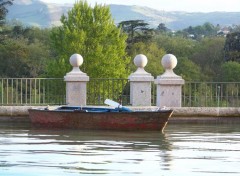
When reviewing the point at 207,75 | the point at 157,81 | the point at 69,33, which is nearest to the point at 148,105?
the point at 157,81

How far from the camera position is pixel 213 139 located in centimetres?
2350

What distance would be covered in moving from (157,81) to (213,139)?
19.6 ft

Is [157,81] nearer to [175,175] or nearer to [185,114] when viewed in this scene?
[185,114]

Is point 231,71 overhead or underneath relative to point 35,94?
underneath

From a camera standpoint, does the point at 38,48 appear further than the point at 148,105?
Yes

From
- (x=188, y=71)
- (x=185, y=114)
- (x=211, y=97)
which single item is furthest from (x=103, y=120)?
(x=188, y=71)

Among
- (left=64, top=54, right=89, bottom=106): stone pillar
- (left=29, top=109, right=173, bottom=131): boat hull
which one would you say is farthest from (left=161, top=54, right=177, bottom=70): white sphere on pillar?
(left=29, top=109, right=173, bottom=131): boat hull

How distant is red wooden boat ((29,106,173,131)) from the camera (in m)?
25.8

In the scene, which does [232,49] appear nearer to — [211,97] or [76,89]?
[211,97]

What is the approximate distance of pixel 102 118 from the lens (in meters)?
26.2

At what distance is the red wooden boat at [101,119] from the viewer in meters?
25.8

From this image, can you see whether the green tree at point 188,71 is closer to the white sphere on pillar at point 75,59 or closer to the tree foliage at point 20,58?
the tree foliage at point 20,58

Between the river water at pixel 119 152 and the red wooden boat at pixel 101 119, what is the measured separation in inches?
14.8

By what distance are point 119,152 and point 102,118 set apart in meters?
6.49
